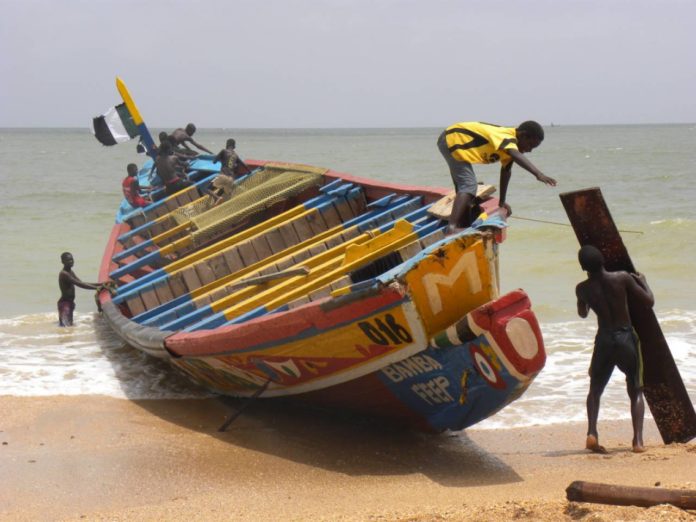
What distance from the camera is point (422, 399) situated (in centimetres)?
585

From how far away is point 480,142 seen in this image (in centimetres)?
636

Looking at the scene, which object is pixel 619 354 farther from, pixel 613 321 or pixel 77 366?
pixel 77 366

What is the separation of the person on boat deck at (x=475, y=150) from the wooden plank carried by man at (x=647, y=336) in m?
0.42

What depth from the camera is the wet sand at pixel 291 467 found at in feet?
16.4

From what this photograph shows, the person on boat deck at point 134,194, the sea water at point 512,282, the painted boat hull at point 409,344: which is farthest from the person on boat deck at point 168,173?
the painted boat hull at point 409,344

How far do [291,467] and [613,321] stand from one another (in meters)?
2.18

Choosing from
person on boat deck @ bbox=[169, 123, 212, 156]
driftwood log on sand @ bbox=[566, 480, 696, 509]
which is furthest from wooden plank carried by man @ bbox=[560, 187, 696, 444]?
person on boat deck @ bbox=[169, 123, 212, 156]

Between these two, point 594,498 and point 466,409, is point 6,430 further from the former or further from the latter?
point 594,498

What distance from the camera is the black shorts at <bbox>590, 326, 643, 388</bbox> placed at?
5809mm

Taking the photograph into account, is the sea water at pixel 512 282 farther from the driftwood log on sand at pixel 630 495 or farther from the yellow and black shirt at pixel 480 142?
the driftwood log on sand at pixel 630 495

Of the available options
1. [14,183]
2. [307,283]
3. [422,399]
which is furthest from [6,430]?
[14,183]

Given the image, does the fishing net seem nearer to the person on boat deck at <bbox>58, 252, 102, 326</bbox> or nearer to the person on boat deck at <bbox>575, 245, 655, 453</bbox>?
the person on boat deck at <bbox>58, 252, 102, 326</bbox>

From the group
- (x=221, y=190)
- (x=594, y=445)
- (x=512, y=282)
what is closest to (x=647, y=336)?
(x=594, y=445)

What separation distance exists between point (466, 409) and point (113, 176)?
119ft
